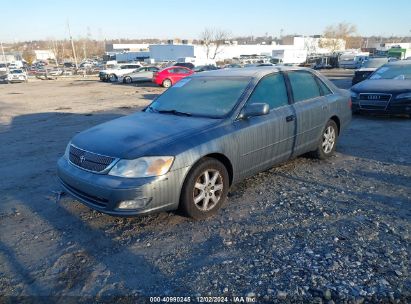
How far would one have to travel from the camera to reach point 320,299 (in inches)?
102

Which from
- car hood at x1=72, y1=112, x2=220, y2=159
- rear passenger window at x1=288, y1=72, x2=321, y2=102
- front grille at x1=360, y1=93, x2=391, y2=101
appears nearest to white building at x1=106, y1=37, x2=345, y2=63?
front grille at x1=360, y1=93, x2=391, y2=101

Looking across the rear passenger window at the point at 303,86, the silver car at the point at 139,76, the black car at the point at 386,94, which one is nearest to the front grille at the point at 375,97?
the black car at the point at 386,94

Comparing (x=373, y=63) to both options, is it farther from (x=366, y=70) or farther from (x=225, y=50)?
(x=225, y=50)

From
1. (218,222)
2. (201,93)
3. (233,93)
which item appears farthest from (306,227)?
(201,93)

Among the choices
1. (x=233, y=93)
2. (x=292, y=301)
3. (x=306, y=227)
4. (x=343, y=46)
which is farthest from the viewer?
(x=343, y=46)

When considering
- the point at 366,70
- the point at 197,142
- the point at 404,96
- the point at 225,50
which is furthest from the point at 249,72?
the point at 225,50

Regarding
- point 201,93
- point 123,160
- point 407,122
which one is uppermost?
point 201,93

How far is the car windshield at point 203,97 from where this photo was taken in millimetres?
4309

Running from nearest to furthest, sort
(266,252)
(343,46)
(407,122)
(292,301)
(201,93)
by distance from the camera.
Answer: (292,301) < (266,252) < (201,93) < (407,122) < (343,46)

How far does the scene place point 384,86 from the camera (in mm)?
9328

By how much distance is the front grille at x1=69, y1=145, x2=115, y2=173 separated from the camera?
348 centimetres

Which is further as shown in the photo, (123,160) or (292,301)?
(123,160)

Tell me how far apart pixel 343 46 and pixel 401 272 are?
8927 cm

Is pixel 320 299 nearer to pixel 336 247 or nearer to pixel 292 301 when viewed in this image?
pixel 292 301
